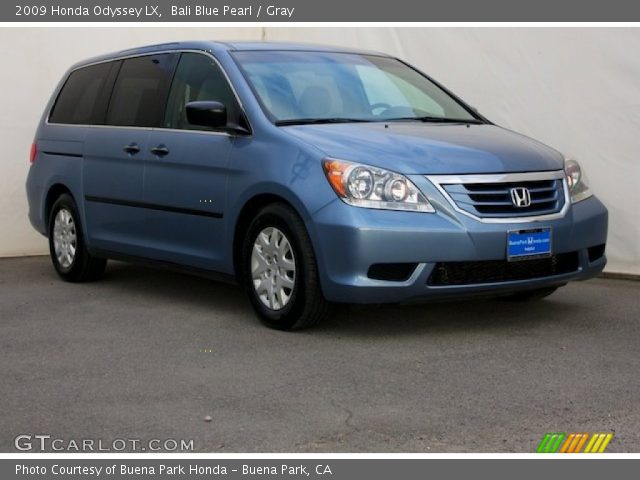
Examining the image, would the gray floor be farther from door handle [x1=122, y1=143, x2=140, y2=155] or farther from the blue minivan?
door handle [x1=122, y1=143, x2=140, y2=155]

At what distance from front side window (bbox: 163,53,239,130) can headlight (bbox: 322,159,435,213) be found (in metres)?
1.27

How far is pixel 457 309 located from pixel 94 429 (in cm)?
329

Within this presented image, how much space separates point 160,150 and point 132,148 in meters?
0.40

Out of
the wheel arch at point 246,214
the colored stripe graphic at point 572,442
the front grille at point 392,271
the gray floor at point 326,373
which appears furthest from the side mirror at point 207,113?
the colored stripe graphic at point 572,442

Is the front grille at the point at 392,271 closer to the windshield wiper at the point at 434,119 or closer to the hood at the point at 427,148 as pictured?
the hood at the point at 427,148

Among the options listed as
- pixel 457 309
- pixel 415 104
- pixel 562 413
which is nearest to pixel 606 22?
pixel 415 104

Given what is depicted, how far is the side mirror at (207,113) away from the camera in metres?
7.28

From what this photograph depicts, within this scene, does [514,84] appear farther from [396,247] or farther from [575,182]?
[396,247]

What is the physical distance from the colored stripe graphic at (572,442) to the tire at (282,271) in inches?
86.4

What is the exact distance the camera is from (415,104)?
795 cm

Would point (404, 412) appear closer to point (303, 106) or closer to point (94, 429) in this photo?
point (94, 429)

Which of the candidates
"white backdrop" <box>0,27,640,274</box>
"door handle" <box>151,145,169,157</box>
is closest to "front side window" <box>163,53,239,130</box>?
"door handle" <box>151,145,169,157</box>

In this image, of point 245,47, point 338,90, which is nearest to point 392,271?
point 338,90

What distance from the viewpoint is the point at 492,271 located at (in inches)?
266
